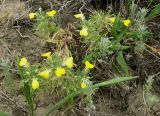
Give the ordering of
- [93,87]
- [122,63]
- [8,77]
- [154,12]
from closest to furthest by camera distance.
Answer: [93,87] < [8,77] < [122,63] < [154,12]

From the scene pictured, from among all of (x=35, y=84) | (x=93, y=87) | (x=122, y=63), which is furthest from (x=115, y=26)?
(x=35, y=84)

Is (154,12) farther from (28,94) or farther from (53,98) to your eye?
(28,94)

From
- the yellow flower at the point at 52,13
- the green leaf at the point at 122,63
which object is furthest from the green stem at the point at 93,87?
the yellow flower at the point at 52,13

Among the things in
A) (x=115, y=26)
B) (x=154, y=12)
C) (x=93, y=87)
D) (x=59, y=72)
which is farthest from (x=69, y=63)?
(x=154, y=12)

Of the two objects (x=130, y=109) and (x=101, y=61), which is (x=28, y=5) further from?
(x=130, y=109)

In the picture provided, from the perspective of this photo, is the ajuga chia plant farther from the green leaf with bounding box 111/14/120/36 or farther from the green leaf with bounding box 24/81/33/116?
the green leaf with bounding box 24/81/33/116

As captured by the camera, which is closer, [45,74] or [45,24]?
[45,74]

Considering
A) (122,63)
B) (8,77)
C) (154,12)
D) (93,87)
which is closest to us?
(93,87)

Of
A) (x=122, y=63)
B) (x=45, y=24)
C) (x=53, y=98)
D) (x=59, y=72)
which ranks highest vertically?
(x=45, y=24)

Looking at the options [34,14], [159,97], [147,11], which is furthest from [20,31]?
[159,97]

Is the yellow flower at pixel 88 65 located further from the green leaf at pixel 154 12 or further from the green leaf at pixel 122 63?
the green leaf at pixel 154 12

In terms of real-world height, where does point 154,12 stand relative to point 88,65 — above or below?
above
